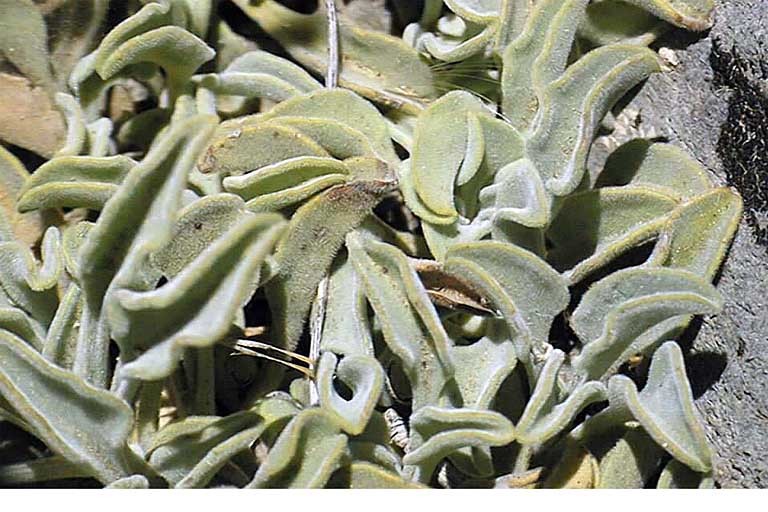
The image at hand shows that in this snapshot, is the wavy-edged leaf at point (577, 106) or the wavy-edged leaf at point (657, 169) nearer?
the wavy-edged leaf at point (577, 106)

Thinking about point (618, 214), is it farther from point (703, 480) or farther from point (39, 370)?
point (39, 370)

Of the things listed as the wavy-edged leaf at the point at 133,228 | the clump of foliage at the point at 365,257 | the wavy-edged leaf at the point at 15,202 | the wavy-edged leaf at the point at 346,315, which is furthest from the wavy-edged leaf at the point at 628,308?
the wavy-edged leaf at the point at 15,202

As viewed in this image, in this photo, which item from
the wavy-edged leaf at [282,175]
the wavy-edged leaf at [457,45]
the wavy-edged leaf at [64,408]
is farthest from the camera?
the wavy-edged leaf at [457,45]

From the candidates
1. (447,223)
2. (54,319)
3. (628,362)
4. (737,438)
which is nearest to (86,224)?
(54,319)

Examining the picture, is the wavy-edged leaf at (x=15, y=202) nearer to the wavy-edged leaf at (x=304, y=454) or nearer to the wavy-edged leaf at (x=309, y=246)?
the wavy-edged leaf at (x=309, y=246)

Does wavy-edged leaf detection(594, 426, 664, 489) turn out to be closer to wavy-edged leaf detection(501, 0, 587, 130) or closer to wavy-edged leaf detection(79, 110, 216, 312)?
wavy-edged leaf detection(501, 0, 587, 130)

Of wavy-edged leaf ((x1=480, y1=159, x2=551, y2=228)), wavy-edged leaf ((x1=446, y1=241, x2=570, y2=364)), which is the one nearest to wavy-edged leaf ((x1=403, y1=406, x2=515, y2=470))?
wavy-edged leaf ((x1=446, y1=241, x2=570, y2=364))
